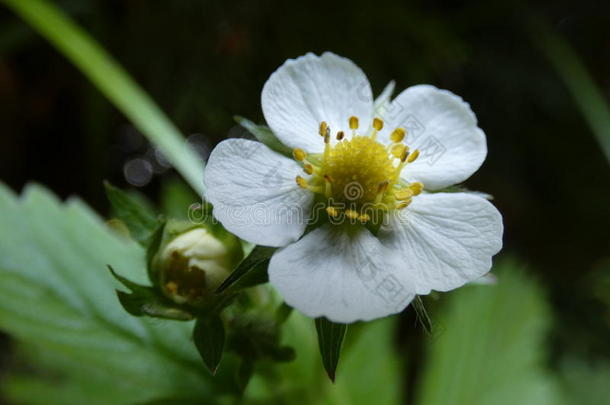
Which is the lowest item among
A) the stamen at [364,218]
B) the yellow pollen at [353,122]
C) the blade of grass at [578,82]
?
the blade of grass at [578,82]

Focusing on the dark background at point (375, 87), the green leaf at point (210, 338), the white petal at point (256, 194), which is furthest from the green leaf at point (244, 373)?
the dark background at point (375, 87)

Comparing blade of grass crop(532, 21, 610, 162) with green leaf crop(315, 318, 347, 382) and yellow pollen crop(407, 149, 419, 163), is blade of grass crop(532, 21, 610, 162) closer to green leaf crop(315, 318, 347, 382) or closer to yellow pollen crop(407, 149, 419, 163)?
yellow pollen crop(407, 149, 419, 163)

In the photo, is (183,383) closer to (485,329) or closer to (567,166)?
(485,329)

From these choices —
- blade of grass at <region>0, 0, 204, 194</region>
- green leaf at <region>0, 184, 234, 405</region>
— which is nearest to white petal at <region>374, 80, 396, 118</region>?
green leaf at <region>0, 184, 234, 405</region>

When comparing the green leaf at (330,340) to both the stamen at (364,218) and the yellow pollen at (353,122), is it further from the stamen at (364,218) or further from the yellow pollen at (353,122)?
the yellow pollen at (353,122)

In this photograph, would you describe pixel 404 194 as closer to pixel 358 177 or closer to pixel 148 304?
pixel 358 177

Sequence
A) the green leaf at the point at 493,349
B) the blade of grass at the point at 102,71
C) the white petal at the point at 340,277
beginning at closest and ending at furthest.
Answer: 1. the white petal at the point at 340,277
2. the blade of grass at the point at 102,71
3. the green leaf at the point at 493,349

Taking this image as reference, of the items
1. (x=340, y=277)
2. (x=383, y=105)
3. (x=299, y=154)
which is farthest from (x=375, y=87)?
(x=340, y=277)
